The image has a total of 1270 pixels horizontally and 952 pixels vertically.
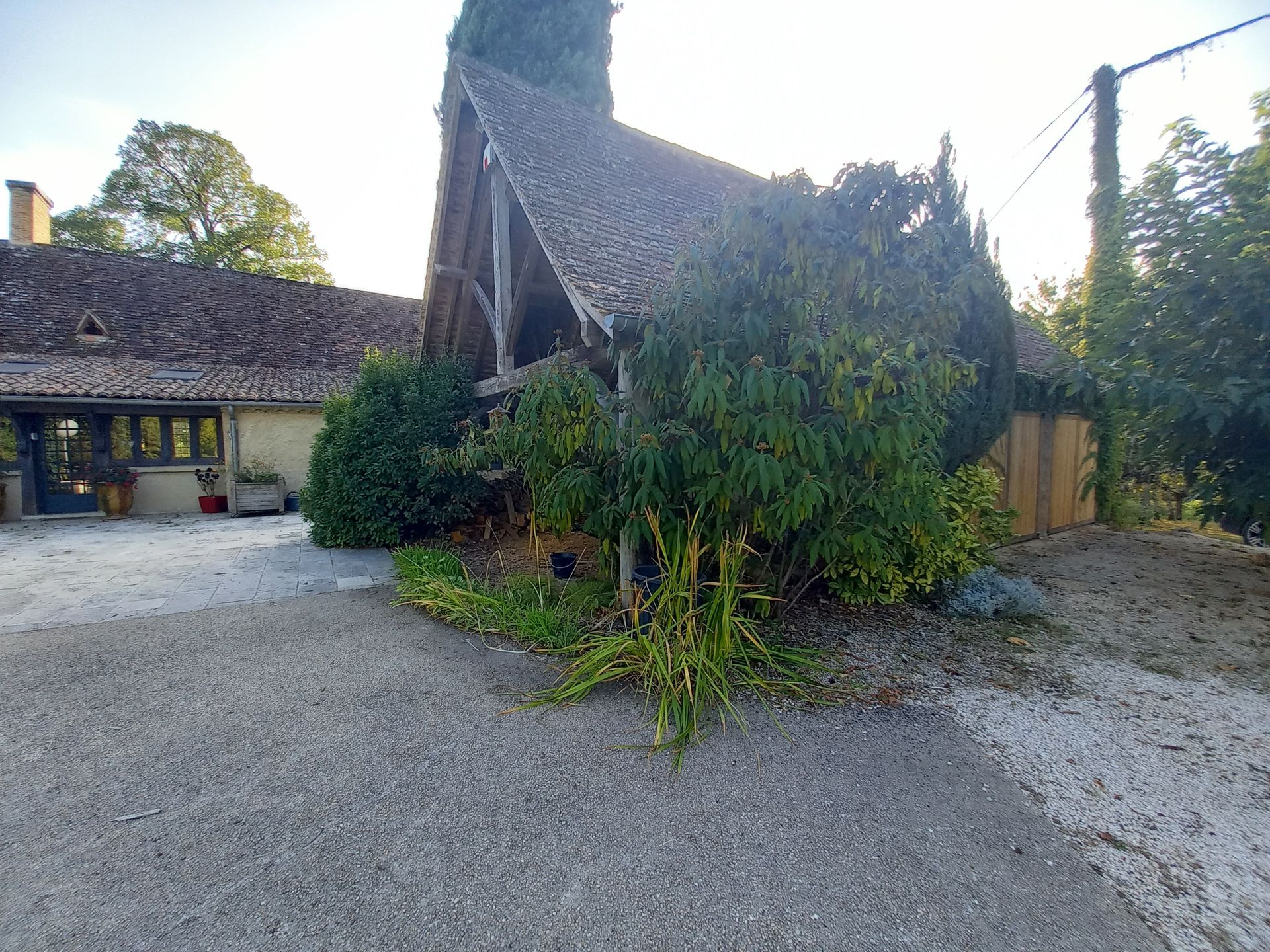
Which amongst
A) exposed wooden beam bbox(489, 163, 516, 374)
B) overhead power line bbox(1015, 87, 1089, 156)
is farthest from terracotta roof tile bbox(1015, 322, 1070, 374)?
exposed wooden beam bbox(489, 163, 516, 374)

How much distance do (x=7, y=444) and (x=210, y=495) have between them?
3466mm

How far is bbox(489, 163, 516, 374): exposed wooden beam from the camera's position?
607 cm

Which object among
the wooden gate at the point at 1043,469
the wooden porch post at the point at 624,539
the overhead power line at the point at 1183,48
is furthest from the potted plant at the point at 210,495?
the overhead power line at the point at 1183,48

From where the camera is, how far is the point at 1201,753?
8.46 feet

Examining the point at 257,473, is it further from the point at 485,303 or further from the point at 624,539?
the point at 624,539

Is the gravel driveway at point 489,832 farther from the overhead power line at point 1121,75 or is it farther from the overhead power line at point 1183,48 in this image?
the overhead power line at point 1183,48

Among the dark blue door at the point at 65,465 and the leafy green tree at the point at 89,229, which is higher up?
the leafy green tree at the point at 89,229

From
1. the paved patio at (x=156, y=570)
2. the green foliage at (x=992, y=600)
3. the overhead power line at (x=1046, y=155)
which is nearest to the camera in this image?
the green foliage at (x=992, y=600)

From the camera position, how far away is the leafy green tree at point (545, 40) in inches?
487

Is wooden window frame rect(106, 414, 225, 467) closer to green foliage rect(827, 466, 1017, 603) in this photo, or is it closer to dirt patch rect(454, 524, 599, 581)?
dirt patch rect(454, 524, 599, 581)

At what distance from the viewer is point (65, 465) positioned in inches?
432

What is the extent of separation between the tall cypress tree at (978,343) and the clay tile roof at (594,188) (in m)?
2.02

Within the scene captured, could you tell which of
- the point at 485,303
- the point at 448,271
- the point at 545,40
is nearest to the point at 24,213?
the point at 545,40

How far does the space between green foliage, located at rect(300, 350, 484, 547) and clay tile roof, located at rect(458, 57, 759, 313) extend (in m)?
3.32
